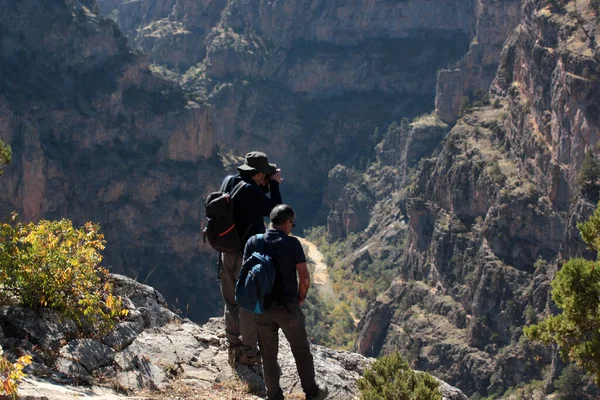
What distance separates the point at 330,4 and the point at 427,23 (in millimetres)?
18044

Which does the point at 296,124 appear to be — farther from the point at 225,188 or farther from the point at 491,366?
the point at 225,188

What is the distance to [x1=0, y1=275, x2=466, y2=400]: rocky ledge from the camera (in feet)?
30.2

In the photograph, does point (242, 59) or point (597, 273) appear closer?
point (597, 273)

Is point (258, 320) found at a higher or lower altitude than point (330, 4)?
lower

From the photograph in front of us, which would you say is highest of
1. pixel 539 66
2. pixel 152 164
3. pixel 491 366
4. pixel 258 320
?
pixel 539 66

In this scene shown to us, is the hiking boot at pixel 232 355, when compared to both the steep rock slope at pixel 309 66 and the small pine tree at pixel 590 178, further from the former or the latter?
the steep rock slope at pixel 309 66

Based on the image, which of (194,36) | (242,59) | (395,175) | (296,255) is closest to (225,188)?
(296,255)

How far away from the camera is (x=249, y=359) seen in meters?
10.8

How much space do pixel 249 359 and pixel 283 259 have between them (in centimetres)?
273

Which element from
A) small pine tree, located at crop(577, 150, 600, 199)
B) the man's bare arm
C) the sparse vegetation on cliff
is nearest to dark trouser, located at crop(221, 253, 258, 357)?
the man's bare arm

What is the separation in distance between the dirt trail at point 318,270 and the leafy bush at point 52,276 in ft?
221

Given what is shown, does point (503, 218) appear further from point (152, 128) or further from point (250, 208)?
point (250, 208)

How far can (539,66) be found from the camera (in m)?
53.8

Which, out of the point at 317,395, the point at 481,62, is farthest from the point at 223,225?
the point at 481,62
